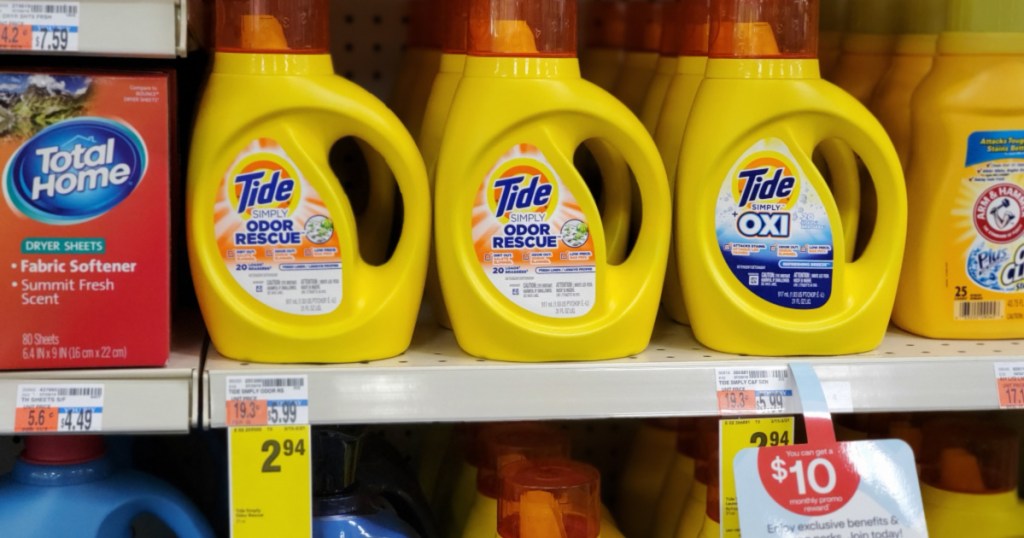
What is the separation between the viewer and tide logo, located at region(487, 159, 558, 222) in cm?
125

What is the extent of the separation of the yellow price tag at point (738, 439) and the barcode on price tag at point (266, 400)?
0.43m

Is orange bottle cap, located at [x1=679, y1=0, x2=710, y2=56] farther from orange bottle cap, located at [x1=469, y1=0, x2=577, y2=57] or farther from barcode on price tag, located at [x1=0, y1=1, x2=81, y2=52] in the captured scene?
barcode on price tag, located at [x1=0, y1=1, x2=81, y2=52]

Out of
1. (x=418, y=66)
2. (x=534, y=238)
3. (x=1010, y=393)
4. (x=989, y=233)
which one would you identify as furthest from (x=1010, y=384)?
(x=418, y=66)

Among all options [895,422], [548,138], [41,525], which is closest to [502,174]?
[548,138]

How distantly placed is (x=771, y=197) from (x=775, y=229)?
3cm

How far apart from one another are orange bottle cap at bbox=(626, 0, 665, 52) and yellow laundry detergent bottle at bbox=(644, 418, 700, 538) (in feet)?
1.75

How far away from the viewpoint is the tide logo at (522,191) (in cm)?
125

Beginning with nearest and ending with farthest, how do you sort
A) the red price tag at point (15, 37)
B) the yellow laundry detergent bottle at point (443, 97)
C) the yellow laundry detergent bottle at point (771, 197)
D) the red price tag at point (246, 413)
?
1. the red price tag at point (15, 37)
2. the red price tag at point (246, 413)
3. the yellow laundry detergent bottle at point (771, 197)
4. the yellow laundry detergent bottle at point (443, 97)

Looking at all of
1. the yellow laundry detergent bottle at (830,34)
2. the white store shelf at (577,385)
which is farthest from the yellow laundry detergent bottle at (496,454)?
the yellow laundry detergent bottle at (830,34)

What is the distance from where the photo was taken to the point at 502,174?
1.25 meters

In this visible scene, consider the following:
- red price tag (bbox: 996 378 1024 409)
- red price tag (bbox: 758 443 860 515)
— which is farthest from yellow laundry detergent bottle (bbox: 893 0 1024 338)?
red price tag (bbox: 758 443 860 515)

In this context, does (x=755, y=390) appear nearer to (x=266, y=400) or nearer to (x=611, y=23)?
(x=266, y=400)

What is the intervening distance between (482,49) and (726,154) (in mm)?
279

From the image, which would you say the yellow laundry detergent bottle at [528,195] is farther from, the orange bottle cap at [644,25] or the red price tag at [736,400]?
the orange bottle cap at [644,25]
